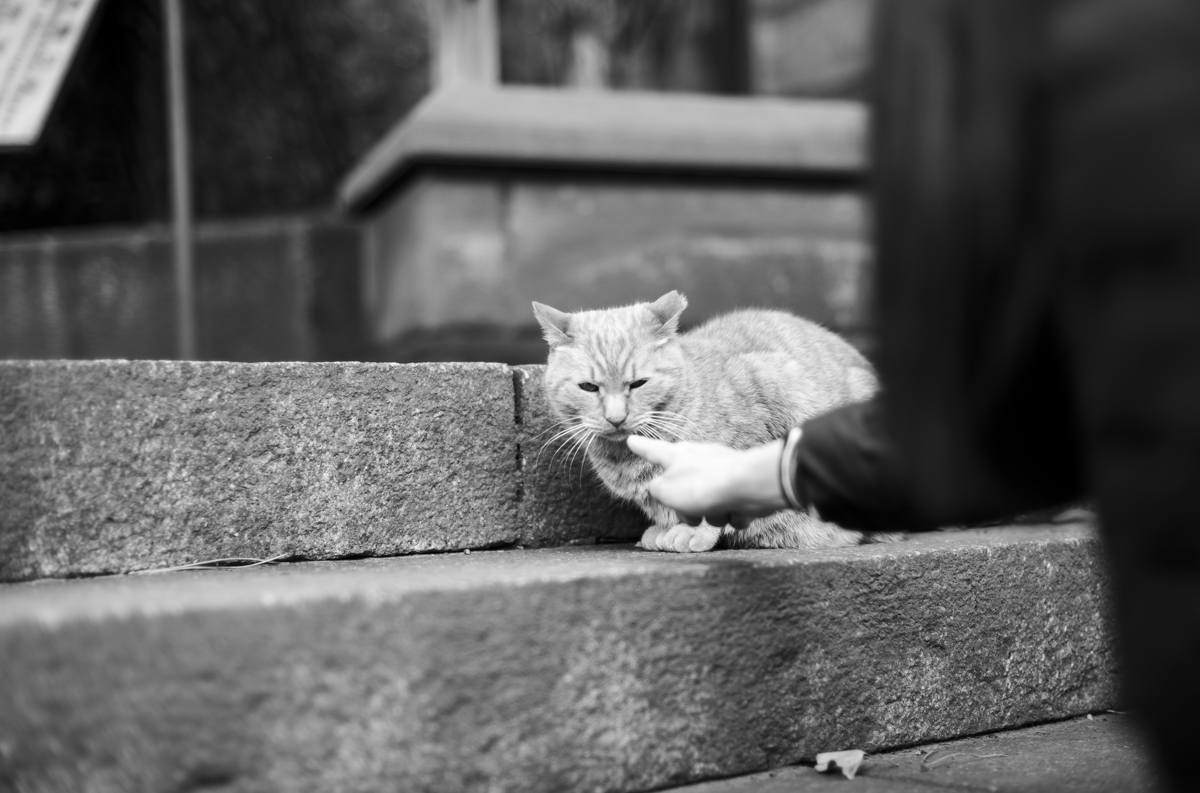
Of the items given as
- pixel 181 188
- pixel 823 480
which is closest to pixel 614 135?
pixel 181 188

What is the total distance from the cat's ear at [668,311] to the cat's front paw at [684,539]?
1.91 ft

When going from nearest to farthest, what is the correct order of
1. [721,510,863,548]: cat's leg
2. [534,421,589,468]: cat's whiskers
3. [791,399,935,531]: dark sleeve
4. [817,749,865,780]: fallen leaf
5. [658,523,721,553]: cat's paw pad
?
[791,399,935,531]: dark sleeve → [817,749,865,780]: fallen leaf → [658,523,721,553]: cat's paw pad → [534,421,589,468]: cat's whiskers → [721,510,863,548]: cat's leg

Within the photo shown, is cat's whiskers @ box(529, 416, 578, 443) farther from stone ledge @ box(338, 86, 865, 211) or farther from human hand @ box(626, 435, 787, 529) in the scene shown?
stone ledge @ box(338, 86, 865, 211)

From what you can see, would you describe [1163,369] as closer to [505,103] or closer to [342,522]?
[342,522]

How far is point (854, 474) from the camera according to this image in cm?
153

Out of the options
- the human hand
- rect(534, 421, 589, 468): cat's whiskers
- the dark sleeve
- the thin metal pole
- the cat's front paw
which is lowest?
the cat's front paw

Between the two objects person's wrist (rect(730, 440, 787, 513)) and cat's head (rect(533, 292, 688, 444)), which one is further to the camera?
cat's head (rect(533, 292, 688, 444))

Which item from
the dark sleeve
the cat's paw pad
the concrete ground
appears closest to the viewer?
the dark sleeve

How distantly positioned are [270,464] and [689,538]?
105cm

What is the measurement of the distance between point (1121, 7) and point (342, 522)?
6.72 feet

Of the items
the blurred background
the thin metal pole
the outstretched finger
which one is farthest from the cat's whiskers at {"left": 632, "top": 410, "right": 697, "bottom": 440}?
the thin metal pole

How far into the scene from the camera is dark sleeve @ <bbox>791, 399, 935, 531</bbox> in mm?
1495

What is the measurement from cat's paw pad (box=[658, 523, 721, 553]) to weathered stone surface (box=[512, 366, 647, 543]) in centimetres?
29

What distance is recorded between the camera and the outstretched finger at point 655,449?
214cm
